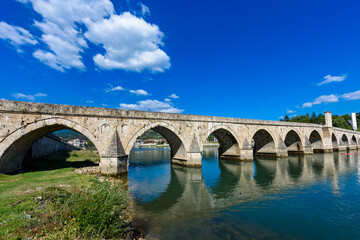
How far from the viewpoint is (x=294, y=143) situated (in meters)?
34.7

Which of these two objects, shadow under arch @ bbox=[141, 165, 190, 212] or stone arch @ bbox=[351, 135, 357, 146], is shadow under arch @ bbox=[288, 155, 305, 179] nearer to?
shadow under arch @ bbox=[141, 165, 190, 212]

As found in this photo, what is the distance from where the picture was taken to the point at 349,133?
1821 inches

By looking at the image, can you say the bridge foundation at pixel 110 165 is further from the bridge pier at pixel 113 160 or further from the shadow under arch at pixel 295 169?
the shadow under arch at pixel 295 169

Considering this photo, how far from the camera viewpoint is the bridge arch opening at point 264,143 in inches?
1156

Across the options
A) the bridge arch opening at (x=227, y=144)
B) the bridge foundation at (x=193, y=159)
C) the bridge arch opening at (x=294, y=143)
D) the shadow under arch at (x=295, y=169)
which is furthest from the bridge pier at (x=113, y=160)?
the bridge arch opening at (x=294, y=143)

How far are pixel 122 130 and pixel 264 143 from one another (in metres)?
25.1

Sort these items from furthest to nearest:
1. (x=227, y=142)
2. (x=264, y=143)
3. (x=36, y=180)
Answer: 1. (x=264, y=143)
2. (x=227, y=142)
3. (x=36, y=180)

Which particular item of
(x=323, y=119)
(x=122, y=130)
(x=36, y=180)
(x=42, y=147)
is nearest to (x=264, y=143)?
(x=122, y=130)

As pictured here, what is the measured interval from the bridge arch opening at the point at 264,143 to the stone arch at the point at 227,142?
634 centimetres

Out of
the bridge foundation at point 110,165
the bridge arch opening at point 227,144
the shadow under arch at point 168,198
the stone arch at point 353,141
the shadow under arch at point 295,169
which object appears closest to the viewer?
the shadow under arch at point 168,198

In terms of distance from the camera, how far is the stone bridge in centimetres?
1229

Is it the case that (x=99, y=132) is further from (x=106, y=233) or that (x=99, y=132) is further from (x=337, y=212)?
(x=337, y=212)

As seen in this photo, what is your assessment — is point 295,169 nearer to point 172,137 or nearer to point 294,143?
point 172,137

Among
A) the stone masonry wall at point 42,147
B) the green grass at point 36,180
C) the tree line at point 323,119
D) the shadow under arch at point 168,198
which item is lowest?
the shadow under arch at point 168,198
